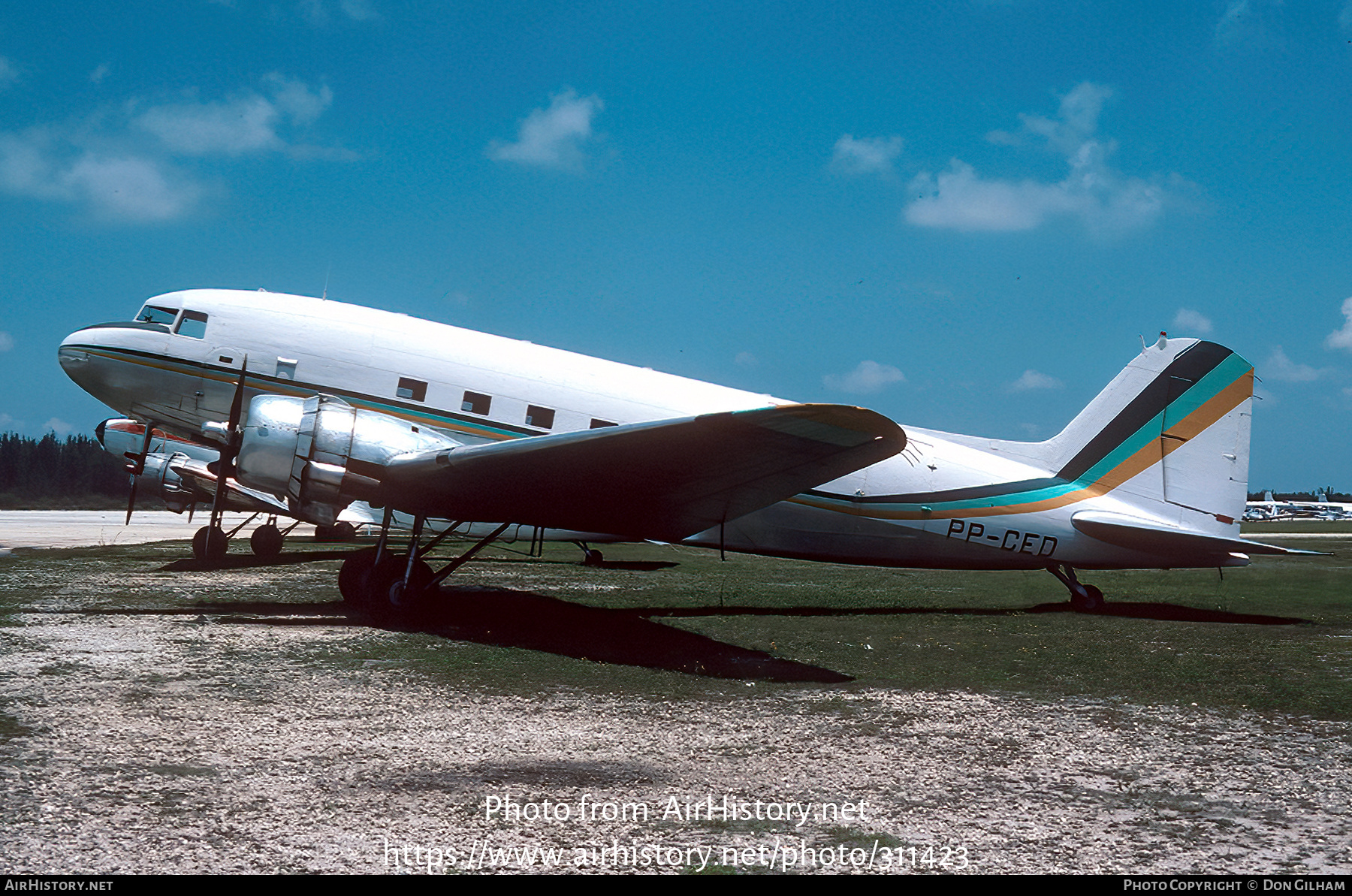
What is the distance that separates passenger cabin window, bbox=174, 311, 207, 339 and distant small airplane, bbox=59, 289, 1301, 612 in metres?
0.03

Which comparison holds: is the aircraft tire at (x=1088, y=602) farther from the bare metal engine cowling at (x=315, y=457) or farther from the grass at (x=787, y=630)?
the bare metal engine cowling at (x=315, y=457)

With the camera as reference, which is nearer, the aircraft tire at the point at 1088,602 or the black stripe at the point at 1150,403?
the aircraft tire at the point at 1088,602

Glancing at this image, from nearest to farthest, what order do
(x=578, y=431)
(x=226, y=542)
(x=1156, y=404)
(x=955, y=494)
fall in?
(x=578, y=431), (x=955, y=494), (x=1156, y=404), (x=226, y=542)

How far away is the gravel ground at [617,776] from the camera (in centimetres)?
366

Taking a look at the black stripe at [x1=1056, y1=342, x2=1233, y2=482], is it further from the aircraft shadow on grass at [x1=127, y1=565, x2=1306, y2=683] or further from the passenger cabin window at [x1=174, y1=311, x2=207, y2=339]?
the passenger cabin window at [x1=174, y1=311, x2=207, y2=339]

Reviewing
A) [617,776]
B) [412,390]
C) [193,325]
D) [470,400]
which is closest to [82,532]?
[193,325]

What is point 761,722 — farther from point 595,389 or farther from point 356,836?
point 595,389

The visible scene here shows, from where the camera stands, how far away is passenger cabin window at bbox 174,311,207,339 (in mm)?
12594

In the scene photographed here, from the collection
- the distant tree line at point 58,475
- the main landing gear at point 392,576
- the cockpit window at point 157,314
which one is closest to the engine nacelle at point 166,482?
the cockpit window at point 157,314

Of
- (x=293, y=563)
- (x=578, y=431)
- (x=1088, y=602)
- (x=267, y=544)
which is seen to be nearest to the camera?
(x=578, y=431)

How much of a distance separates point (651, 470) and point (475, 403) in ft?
14.3

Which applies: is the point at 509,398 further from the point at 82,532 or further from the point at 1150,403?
the point at 82,532

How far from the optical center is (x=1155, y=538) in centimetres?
1250

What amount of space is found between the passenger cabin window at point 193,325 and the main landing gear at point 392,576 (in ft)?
13.8
